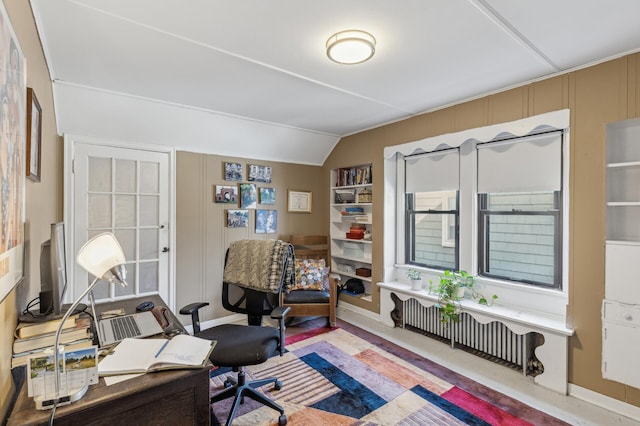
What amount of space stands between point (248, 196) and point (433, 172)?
2.20 metres

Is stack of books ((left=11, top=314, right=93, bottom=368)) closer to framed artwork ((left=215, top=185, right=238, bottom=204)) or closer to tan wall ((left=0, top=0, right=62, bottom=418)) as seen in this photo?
tan wall ((left=0, top=0, right=62, bottom=418))

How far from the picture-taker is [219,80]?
2.44 meters

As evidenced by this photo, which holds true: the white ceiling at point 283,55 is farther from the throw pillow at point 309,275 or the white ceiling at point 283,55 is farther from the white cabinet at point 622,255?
the throw pillow at point 309,275

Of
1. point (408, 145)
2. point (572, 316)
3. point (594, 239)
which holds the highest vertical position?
point (408, 145)

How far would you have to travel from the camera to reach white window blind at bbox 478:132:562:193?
252 centimetres

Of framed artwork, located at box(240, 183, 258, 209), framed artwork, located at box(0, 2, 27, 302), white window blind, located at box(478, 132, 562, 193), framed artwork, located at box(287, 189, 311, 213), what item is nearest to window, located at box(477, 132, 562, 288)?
white window blind, located at box(478, 132, 562, 193)

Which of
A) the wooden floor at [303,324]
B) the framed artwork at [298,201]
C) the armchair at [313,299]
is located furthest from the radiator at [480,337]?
the framed artwork at [298,201]

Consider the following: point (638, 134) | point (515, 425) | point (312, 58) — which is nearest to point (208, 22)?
point (312, 58)

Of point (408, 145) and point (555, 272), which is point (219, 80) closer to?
point (408, 145)

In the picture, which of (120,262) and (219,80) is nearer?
(120,262)

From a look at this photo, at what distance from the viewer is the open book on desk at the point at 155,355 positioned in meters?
1.12

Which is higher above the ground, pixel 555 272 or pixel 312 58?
pixel 312 58

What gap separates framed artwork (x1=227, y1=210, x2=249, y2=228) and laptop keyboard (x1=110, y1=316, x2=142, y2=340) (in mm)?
2150

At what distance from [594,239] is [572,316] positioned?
1.97 ft
